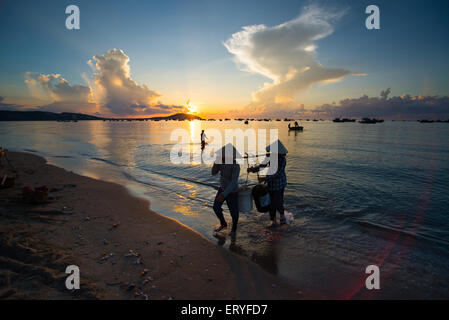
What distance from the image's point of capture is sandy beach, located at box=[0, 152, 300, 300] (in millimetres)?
3447

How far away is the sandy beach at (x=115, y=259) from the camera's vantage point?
3.45 meters

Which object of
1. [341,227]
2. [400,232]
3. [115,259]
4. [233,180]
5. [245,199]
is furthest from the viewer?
[341,227]

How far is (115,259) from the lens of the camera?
432cm

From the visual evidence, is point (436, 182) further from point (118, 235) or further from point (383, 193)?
point (118, 235)

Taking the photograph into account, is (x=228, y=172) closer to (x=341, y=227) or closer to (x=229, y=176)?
(x=229, y=176)

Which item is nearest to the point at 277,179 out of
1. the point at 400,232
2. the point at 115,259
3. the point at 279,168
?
the point at 279,168

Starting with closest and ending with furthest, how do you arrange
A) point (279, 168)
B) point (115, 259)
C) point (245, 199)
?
1. point (115, 259)
2. point (245, 199)
3. point (279, 168)

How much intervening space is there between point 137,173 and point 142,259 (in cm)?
1082

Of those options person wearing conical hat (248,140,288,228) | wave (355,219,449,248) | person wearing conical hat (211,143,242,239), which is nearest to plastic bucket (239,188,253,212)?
person wearing conical hat (211,143,242,239)

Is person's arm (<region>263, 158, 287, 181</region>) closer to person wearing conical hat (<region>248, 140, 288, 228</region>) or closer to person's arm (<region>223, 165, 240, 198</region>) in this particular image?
person wearing conical hat (<region>248, 140, 288, 228</region>)

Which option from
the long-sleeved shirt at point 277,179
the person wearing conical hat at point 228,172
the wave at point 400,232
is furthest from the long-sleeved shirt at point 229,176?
the wave at point 400,232

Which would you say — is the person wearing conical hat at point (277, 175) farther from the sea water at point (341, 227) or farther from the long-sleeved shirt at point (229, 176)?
the sea water at point (341, 227)

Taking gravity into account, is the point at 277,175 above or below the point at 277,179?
above
